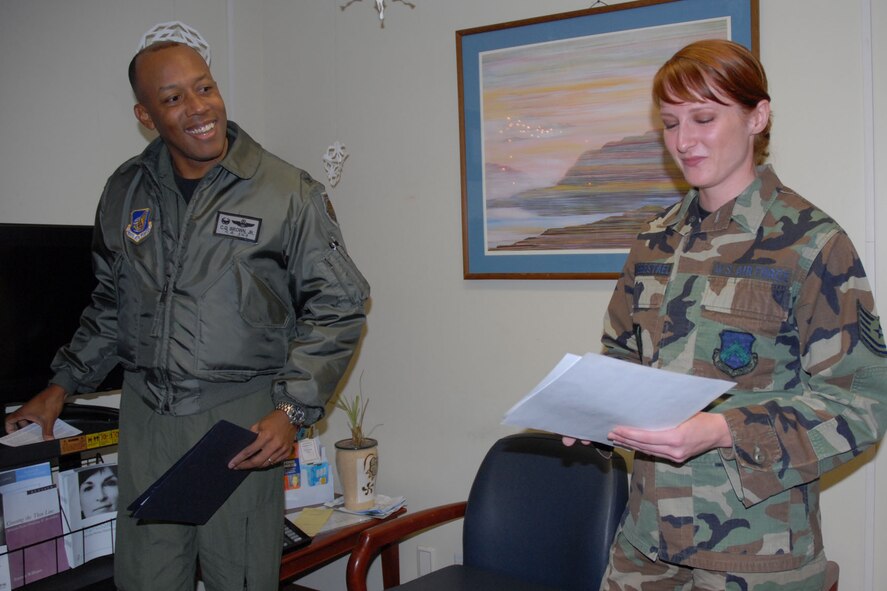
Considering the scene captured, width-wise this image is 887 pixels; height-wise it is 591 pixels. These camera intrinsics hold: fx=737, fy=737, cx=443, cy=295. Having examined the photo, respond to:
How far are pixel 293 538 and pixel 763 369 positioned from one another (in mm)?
1489

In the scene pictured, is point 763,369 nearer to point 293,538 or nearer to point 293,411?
point 293,411

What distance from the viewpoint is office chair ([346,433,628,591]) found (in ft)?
6.16

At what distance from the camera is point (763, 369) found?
1.15 m

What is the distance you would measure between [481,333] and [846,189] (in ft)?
3.72

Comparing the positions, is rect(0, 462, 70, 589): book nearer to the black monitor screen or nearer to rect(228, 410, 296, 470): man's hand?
the black monitor screen

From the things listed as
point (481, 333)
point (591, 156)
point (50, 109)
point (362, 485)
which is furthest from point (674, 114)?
point (50, 109)

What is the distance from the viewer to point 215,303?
1583 millimetres

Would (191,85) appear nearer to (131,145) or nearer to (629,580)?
(131,145)

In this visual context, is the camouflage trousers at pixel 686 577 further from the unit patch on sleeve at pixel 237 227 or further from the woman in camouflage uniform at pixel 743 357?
the unit patch on sleeve at pixel 237 227

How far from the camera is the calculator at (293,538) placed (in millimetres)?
2104

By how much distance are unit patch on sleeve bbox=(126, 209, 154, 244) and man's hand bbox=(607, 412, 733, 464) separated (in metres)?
1.12

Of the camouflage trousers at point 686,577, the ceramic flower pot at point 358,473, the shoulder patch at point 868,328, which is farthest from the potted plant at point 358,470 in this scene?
the shoulder patch at point 868,328

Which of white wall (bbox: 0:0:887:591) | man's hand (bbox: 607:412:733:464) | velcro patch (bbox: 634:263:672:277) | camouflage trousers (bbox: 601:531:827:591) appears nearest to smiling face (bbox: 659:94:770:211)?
velcro patch (bbox: 634:263:672:277)

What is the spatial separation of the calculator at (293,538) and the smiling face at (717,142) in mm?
1497
